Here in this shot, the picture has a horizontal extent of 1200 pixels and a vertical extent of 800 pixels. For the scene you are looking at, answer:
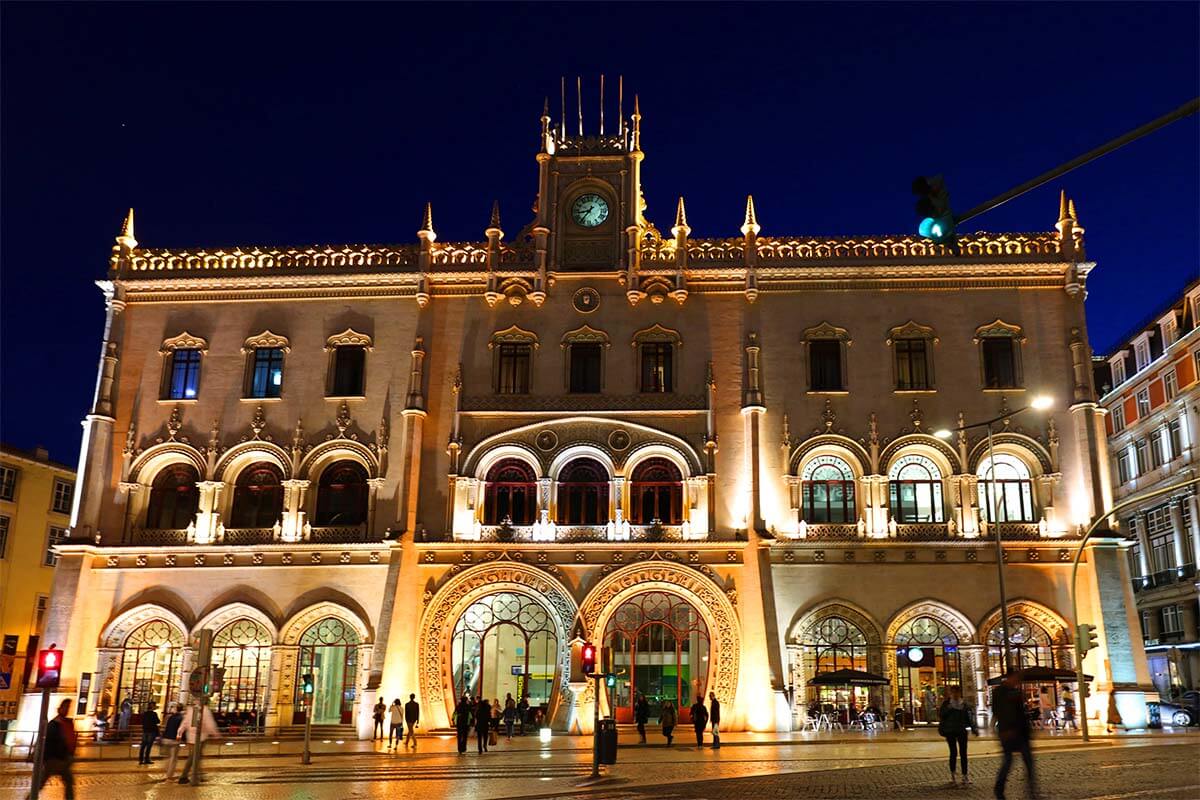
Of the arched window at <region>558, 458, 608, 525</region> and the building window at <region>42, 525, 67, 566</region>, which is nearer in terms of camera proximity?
the arched window at <region>558, 458, 608, 525</region>

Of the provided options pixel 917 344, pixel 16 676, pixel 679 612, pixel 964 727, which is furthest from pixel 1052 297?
pixel 16 676

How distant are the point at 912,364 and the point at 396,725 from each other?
2244 cm

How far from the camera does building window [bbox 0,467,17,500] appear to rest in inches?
2221

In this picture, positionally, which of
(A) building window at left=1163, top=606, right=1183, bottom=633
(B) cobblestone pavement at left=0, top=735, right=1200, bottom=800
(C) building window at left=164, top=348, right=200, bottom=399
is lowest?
(B) cobblestone pavement at left=0, top=735, right=1200, bottom=800

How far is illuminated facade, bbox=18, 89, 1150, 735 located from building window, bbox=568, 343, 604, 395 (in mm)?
112

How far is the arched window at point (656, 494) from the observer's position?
41.5 metres

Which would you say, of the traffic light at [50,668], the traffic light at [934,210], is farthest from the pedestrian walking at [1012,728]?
the traffic light at [50,668]

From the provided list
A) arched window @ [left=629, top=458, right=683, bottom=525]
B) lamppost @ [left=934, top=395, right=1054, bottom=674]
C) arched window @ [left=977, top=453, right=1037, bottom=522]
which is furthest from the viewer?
arched window @ [left=629, top=458, right=683, bottom=525]

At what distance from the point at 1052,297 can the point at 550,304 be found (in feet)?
61.6

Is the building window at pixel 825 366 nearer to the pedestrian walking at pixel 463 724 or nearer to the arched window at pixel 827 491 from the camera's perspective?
the arched window at pixel 827 491

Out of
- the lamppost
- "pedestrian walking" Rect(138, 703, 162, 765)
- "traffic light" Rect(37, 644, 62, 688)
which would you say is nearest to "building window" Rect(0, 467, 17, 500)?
"pedestrian walking" Rect(138, 703, 162, 765)

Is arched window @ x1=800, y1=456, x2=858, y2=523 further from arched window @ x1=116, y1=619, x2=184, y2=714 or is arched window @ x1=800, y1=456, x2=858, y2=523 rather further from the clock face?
arched window @ x1=116, y1=619, x2=184, y2=714

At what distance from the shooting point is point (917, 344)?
4262 cm

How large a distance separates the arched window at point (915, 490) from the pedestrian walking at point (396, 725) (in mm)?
18350
